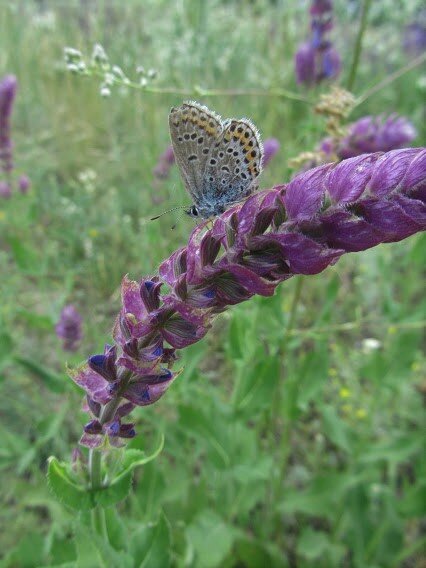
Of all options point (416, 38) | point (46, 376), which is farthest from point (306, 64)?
point (416, 38)

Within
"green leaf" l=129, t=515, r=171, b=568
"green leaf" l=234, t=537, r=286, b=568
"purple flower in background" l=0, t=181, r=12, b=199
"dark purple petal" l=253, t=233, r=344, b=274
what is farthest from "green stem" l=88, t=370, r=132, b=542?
"purple flower in background" l=0, t=181, r=12, b=199

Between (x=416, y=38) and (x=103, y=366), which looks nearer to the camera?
(x=103, y=366)

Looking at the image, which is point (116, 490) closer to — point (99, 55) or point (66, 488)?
point (66, 488)

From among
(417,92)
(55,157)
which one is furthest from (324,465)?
(417,92)

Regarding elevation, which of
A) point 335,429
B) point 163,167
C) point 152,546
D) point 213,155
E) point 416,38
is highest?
point 213,155

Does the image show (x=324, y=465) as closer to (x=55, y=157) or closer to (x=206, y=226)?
(x=206, y=226)

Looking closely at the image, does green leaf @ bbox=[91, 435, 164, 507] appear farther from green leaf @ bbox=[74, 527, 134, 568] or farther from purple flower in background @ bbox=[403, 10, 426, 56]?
purple flower in background @ bbox=[403, 10, 426, 56]
